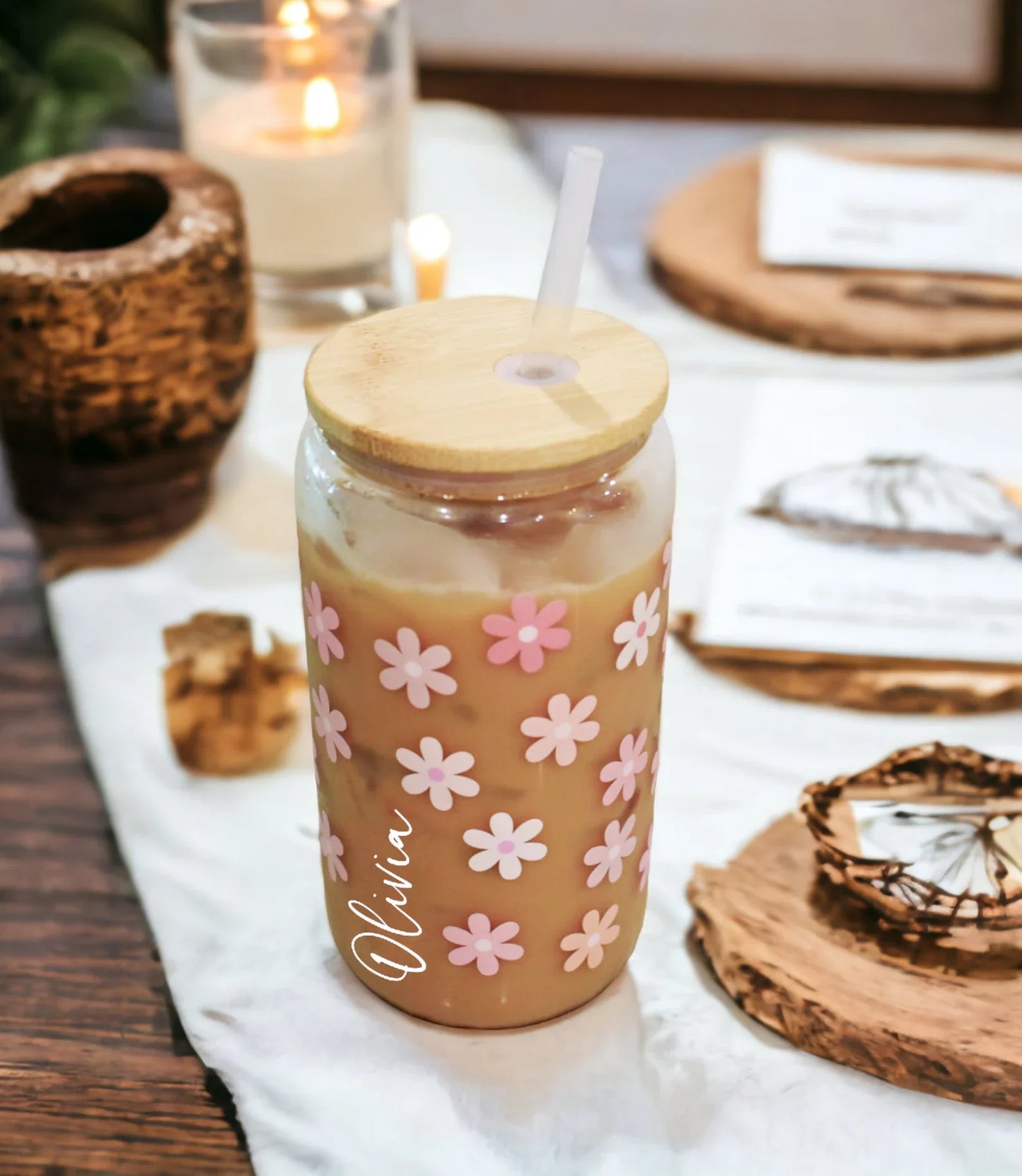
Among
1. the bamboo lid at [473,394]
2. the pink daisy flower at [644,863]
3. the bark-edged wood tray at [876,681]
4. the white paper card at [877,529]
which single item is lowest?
the bark-edged wood tray at [876,681]

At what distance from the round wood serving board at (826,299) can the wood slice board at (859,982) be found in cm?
47

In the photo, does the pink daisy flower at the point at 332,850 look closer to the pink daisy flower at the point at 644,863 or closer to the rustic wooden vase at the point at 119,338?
the pink daisy flower at the point at 644,863

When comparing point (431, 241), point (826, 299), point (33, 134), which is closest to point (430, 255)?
point (431, 241)

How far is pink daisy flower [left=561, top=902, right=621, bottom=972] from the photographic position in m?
0.42

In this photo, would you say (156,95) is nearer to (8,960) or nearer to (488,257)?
(488,257)

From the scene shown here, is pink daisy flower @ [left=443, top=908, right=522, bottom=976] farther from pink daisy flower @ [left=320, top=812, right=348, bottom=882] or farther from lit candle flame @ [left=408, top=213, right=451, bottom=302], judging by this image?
lit candle flame @ [left=408, top=213, right=451, bottom=302]

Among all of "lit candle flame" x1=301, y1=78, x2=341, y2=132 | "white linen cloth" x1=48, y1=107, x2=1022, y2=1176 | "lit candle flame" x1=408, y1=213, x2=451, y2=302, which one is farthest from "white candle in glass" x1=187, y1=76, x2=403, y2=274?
"white linen cloth" x1=48, y1=107, x2=1022, y2=1176

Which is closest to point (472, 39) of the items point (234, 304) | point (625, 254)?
point (625, 254)

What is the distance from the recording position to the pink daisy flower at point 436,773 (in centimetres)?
38

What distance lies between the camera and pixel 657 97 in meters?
2.51

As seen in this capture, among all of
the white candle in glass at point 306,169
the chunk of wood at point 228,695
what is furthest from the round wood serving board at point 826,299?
the chunk of wood at point 228,695

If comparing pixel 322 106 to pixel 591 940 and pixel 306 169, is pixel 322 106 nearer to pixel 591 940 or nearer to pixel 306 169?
pixel 306 169

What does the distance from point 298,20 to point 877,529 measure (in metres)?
0.51

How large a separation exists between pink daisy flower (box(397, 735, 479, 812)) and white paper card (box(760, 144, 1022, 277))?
0.64 meters
